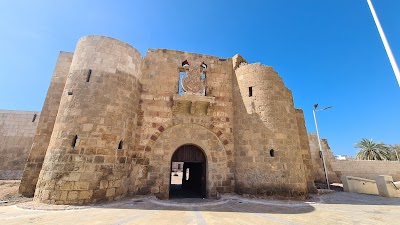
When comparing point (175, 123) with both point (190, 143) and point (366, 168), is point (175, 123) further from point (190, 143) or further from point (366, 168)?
point (366, 168)

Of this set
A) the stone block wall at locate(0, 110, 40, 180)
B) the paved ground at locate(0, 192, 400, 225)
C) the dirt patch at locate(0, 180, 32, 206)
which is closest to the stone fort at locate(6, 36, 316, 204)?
the dirt patch at locate(0, 180, 32, 206)

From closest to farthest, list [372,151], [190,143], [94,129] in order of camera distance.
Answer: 1. [94,129]
2. [190,143]
3. [372,151]

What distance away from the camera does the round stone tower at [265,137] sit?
359 inches

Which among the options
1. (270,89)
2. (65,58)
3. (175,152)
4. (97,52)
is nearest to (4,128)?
(65,58)

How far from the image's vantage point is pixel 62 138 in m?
7.44

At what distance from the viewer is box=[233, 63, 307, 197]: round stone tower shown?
359 inches

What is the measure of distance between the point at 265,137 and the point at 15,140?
53.6 ft

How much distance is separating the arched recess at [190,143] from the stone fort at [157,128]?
0.05m

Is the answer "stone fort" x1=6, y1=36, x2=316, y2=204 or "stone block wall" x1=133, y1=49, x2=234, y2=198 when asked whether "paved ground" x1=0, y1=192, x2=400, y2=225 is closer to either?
"stone fort" x1=6, y1=36, x2=316, y2=204

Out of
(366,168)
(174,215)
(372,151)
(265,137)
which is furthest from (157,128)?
(372,151)

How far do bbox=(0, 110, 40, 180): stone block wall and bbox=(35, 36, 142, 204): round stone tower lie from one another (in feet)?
22.8

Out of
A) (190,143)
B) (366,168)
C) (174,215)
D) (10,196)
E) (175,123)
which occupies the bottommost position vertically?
(174,215)

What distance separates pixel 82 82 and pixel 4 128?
937cm

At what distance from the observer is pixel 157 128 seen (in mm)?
9688
